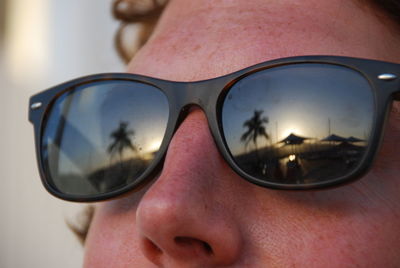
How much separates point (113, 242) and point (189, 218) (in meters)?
0.22

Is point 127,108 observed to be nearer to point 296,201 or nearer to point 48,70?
point 296,201

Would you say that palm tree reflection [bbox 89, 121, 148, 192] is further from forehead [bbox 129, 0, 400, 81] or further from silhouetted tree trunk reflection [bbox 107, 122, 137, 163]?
forehead [bbox 129, 0, 400, 81]

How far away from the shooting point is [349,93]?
Answer: 2.55ft

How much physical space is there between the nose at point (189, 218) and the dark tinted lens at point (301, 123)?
62mm

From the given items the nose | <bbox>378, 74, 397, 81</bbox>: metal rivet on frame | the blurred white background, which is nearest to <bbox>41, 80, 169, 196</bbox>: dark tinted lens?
the nose

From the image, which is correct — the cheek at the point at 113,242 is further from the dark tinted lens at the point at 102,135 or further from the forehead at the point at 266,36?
the forehead at the point at 266,36

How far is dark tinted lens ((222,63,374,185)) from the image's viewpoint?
2.50ft

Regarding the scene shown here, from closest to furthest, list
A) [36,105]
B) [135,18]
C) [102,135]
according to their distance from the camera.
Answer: [102,135] → [36,105] → [135,18]

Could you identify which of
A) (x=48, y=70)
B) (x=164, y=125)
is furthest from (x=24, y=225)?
(x=164, y=125)

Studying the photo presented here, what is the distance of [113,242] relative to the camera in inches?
36.2

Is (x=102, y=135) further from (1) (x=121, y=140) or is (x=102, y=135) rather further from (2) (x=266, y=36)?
(2) (x=266, y=36)

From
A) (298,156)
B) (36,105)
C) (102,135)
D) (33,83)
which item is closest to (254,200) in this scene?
(298,156)

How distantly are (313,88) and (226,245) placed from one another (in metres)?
0.27

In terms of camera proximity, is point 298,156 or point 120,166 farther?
point 120,166
